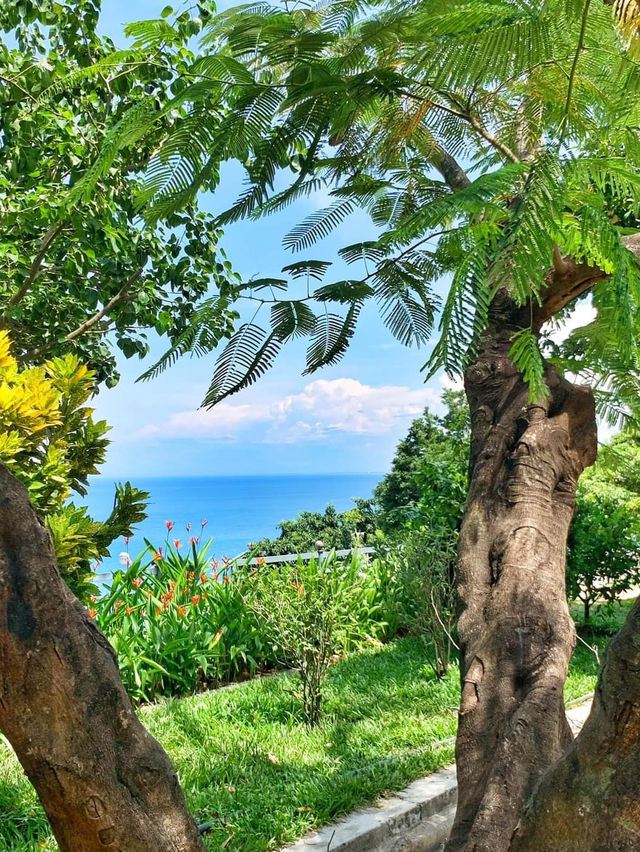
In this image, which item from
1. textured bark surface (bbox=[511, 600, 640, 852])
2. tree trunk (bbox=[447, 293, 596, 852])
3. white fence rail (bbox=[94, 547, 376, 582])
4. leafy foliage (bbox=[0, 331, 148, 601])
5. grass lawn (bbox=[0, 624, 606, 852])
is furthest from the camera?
white fence rail (bbox=[94, 547, 376, 582])

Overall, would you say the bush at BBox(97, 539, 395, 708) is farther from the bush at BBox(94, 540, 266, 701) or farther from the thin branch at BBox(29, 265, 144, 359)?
the thin branch at BBox(29, 265, 144, 359)

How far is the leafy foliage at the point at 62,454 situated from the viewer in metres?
3.85

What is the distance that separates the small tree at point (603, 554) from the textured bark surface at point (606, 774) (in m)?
6.98

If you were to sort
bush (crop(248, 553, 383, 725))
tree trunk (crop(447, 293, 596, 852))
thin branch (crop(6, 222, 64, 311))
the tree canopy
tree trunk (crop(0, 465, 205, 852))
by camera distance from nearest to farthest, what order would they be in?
the tree canopy
tree trunk (crop(0, 465, 205, 852))
tree trunk (crop(447, 293, 596, 852))
thin branch (crop(6, 222, 64, 311))
bush (crop(248, 553, 383, 725))

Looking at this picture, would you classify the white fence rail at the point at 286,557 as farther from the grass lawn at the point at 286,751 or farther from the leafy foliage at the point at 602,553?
the leafy foliage at the point at 602,553

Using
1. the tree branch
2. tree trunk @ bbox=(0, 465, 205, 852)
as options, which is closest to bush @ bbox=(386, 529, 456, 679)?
the tree branch

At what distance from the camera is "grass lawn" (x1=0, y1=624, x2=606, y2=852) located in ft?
11.8

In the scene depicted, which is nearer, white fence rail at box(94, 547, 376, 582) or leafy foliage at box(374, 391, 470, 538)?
white fence rail at box(94, 547, 376, 582)

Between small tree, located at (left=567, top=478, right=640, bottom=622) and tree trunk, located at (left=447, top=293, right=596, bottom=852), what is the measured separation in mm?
5795

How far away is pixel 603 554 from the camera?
8016 mm

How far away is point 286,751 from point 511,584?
298 cm

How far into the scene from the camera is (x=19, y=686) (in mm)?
1578

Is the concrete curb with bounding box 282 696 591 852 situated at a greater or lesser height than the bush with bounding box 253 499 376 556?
lesser

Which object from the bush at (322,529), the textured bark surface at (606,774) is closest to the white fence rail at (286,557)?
the bush at (322,529)
